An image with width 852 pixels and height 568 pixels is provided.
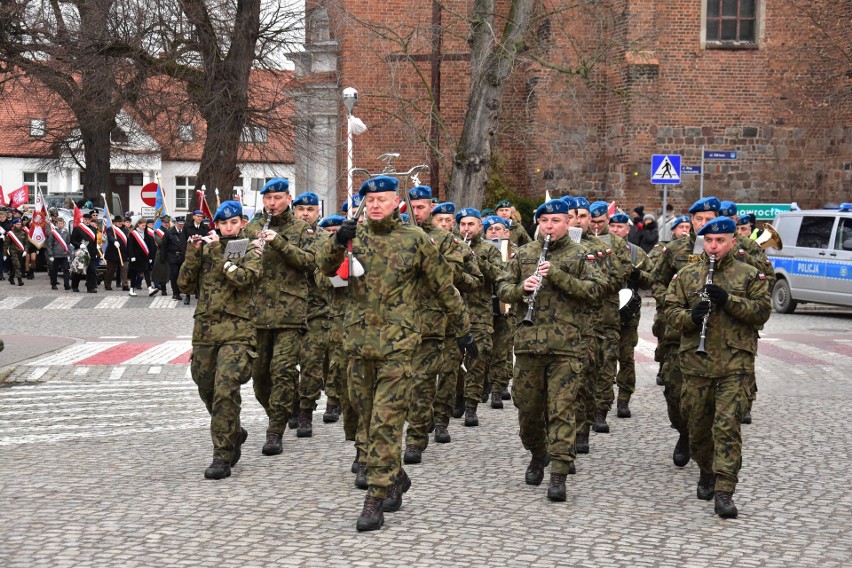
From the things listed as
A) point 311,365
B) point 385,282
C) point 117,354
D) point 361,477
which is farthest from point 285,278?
point 117,354

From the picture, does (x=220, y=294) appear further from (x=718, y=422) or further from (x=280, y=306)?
(x=718, y=422)

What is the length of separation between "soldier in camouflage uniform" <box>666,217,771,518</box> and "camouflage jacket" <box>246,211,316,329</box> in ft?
10.4

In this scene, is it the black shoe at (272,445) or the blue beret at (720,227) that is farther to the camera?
the black shoe at (272,445)

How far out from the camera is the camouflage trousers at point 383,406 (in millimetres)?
7508

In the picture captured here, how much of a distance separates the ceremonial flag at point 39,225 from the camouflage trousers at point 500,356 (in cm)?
2213

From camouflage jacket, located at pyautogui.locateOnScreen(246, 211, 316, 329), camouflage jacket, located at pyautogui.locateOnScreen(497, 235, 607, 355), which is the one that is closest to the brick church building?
camouflage jacket, located at pyautogui.locateOnScreen(246, 211, 316, 329)

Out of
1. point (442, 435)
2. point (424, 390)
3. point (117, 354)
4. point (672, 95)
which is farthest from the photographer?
point (672, 95)

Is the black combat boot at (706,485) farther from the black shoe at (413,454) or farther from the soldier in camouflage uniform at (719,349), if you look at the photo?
the black shoe at (413,454)

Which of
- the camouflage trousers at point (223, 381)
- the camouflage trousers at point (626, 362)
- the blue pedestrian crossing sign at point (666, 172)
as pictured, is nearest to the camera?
the camouflage trousers at point (223, 381)

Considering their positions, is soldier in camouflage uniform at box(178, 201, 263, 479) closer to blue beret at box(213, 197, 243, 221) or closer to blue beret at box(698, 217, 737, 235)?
blue beret at box(213, 197, 243, 221)

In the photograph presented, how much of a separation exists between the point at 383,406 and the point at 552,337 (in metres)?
1.42

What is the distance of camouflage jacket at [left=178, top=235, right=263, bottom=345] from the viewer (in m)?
8.93

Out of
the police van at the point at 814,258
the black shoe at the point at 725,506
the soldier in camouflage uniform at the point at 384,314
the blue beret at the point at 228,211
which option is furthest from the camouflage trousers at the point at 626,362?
the police van at the point at 814,258

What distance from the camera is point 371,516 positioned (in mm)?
7312
